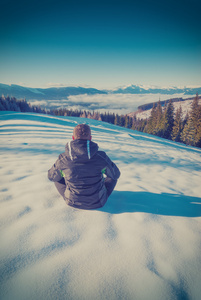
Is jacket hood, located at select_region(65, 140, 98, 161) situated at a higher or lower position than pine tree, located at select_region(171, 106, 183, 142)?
higher

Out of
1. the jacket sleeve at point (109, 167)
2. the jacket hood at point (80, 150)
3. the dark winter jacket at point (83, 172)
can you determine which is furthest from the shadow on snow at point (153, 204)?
the jacket hood at point (80, 150)

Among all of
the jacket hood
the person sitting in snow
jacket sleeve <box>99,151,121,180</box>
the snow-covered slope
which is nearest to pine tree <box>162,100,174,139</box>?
the snow-covered slope

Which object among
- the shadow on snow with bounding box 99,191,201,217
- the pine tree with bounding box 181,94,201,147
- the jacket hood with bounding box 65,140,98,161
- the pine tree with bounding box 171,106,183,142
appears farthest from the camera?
the pine tree with bounding box 171,106,183,142

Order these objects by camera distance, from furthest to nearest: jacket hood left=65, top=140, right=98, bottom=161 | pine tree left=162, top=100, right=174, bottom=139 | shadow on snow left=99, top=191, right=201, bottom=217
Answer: pine tree left=162, top=100, right=174, bottom=139, shadow on snow left=99, top=191, right=201, bottom=217, jacket hood left=65, top=140, right=98, bottom=161

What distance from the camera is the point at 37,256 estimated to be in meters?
1.58

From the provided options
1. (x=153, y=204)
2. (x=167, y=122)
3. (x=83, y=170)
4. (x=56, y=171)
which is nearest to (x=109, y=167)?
(x=83, y=170)

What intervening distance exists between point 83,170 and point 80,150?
320 millimetres

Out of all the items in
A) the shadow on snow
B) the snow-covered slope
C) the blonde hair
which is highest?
the blonde hair

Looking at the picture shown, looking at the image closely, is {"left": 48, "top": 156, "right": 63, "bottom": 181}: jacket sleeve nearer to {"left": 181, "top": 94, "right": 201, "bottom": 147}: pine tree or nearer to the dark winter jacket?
the dark winter jacket

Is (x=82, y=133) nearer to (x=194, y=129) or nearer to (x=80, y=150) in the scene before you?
(x=80, y=150)

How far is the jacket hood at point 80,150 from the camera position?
6.60 feet

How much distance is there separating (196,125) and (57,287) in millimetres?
45267

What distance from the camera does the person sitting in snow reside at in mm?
2041

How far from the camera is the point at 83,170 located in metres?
2.09
